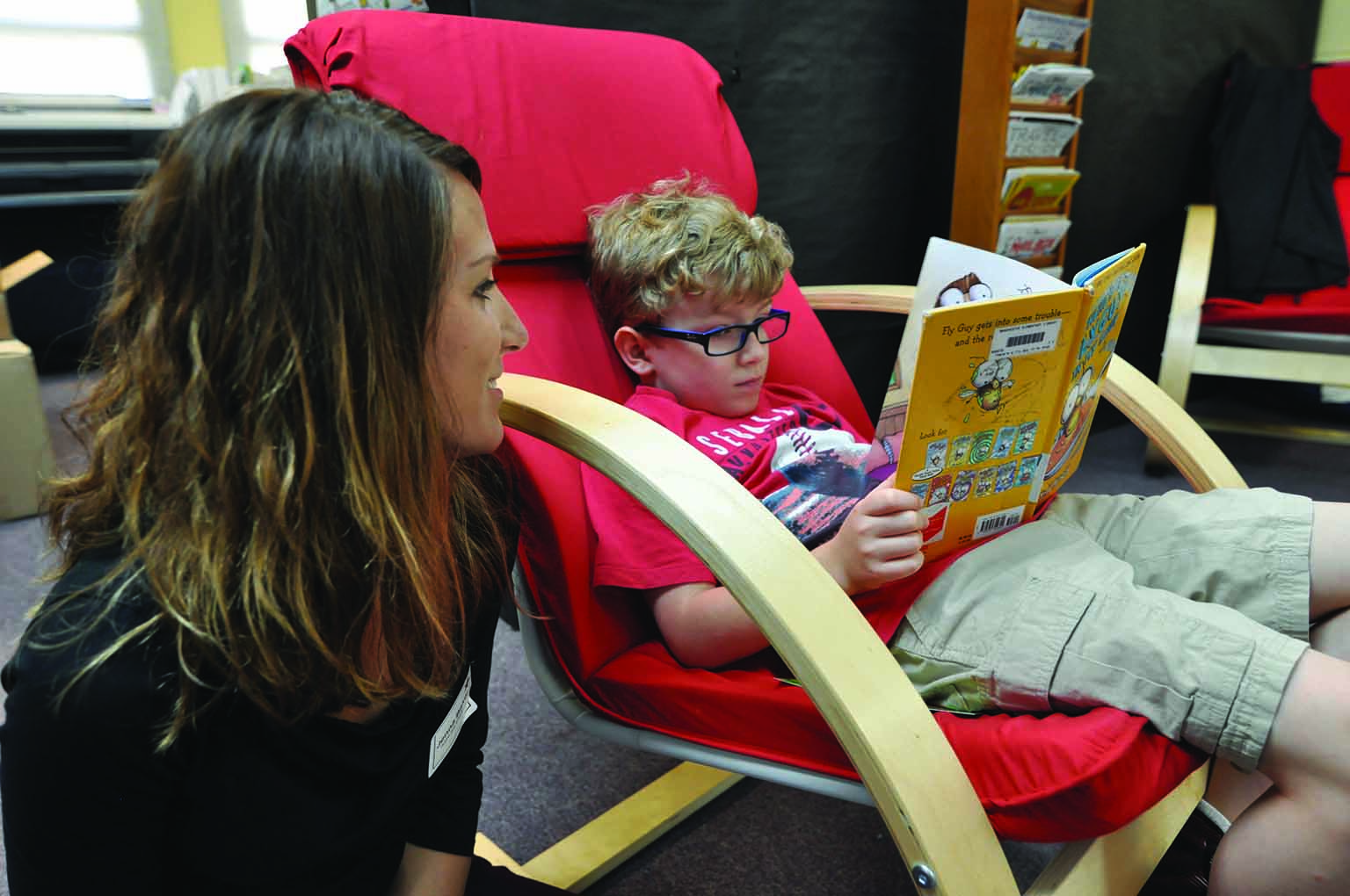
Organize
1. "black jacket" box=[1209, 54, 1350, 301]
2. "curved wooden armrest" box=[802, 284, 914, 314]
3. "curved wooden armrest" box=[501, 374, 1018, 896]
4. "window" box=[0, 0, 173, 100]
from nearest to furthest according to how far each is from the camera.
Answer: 1. "curved wooden armrest" box=[501, 374, 1018, 896]
2. "curved wooden armrest" box=[802, 284, 914, 314]
3. "black jacket" box=[1209, 54, 1350, 301]
4. "window" box=[0, 0, 173, 100]

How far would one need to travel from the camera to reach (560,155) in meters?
1.10

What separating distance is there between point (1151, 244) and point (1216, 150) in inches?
10.7

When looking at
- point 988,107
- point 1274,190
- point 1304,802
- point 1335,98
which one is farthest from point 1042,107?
point 1304,802

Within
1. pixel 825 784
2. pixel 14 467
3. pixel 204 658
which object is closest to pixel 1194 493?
pixel 825 784

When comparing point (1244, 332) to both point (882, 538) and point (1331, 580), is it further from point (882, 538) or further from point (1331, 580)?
point (882, 538)

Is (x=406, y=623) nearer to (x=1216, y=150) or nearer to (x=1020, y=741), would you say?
(x=1020, y=741)

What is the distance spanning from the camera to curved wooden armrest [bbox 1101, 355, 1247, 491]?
1.01 m

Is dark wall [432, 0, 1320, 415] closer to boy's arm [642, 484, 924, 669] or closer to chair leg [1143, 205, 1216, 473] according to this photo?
chair leg [1143, 205, 1216, 473]

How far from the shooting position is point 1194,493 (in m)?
0.97

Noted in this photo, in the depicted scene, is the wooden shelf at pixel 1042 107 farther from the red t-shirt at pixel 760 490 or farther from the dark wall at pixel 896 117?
the red t-shirt at pixel 760 490

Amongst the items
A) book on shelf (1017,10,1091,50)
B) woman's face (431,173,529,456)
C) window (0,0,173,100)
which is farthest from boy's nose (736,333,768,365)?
window (0,0,173,100)

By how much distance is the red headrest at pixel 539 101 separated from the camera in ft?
3.20

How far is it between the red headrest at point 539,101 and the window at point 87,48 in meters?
3.42

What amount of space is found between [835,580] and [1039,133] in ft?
4.81
